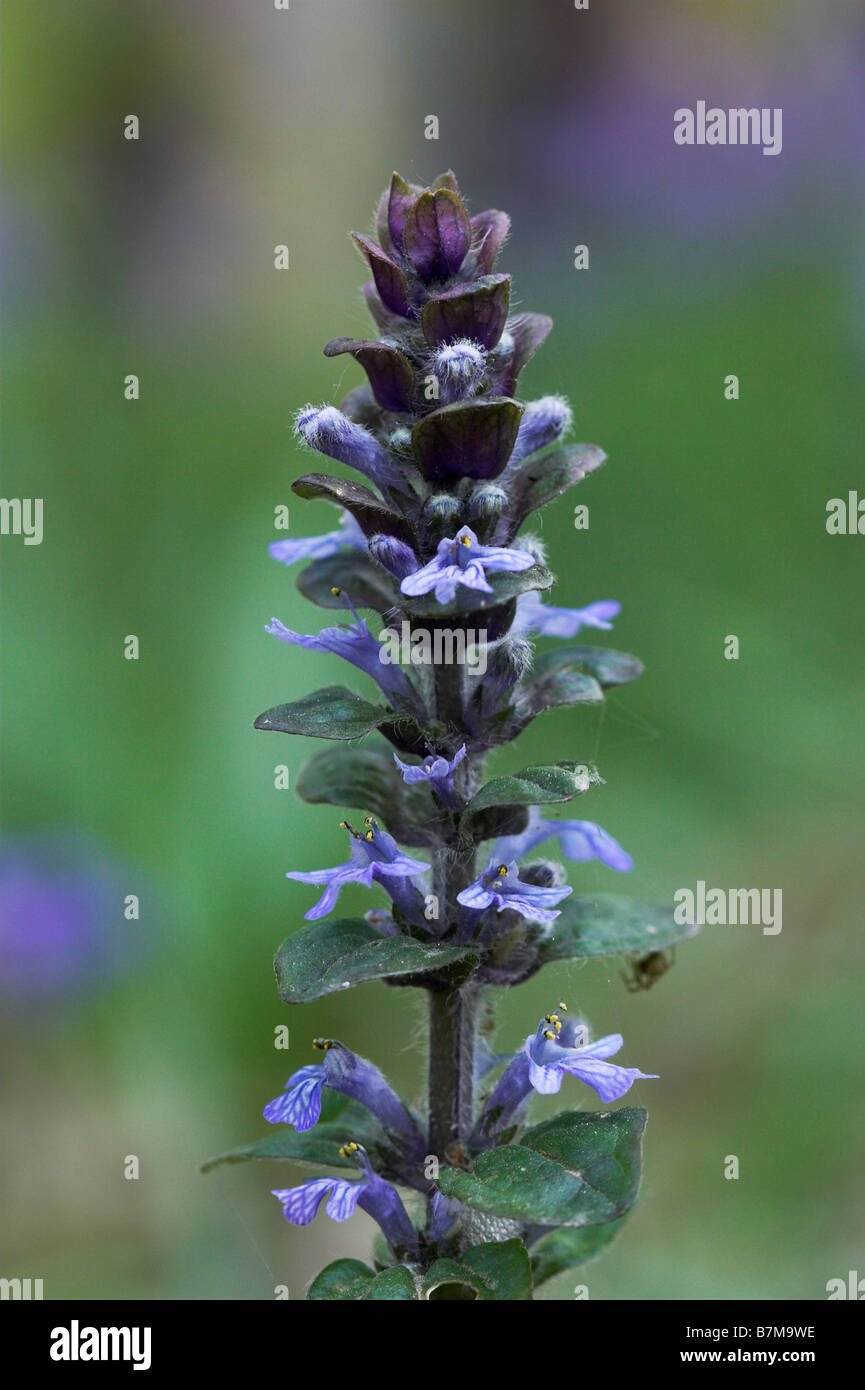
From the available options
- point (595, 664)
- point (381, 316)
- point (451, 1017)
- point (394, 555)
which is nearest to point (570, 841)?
point (595, 664)

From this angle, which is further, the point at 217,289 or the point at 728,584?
the point at 217,289

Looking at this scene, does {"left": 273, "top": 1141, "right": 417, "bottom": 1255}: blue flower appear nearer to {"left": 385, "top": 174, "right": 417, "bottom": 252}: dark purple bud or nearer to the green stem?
the green stem

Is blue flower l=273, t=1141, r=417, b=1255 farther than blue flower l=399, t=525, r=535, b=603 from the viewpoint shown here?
Yes

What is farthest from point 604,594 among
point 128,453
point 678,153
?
point 678,153

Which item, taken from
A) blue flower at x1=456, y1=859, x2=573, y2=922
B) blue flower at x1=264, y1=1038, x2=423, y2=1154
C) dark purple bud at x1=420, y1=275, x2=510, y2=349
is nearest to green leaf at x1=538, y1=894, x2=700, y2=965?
blue flower at x1=456, y1=859, x2=573, y2=922

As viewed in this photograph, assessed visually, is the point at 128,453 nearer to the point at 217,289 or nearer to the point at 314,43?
the point at 217,289

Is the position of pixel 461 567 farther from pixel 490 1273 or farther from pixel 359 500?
pixel 490 1273
